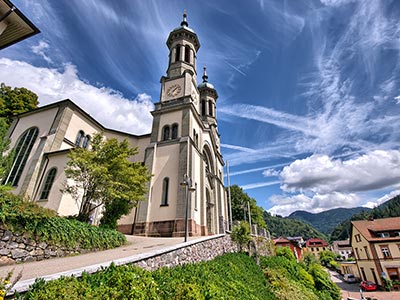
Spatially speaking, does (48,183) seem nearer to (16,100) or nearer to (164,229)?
(164,229)

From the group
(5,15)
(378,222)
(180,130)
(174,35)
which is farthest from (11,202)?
(378,222)

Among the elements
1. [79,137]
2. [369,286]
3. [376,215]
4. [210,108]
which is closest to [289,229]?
[376,215]

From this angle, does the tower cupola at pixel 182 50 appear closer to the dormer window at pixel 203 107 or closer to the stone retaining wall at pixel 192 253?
the dormer window at pixel 203 107

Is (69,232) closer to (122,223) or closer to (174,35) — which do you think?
(122,223)

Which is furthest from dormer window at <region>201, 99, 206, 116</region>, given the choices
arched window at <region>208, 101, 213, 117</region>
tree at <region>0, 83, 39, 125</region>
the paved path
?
the paved path

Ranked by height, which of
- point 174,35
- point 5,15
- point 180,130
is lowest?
point 5,15

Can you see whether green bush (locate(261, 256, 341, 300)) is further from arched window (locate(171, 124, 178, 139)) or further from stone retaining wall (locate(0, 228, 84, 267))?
arched window (locate(171, 124, 178, 139))

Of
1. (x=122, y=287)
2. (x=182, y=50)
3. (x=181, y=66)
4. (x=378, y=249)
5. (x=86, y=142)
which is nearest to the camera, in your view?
(x=122, y=287)

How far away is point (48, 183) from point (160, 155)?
990cm

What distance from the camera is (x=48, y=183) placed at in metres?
17.9

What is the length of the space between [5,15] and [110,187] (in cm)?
878

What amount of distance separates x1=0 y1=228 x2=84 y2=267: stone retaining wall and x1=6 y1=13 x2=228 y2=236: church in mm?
7835

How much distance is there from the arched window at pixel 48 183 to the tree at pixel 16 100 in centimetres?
1472

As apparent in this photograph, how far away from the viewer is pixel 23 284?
314 centimetres
